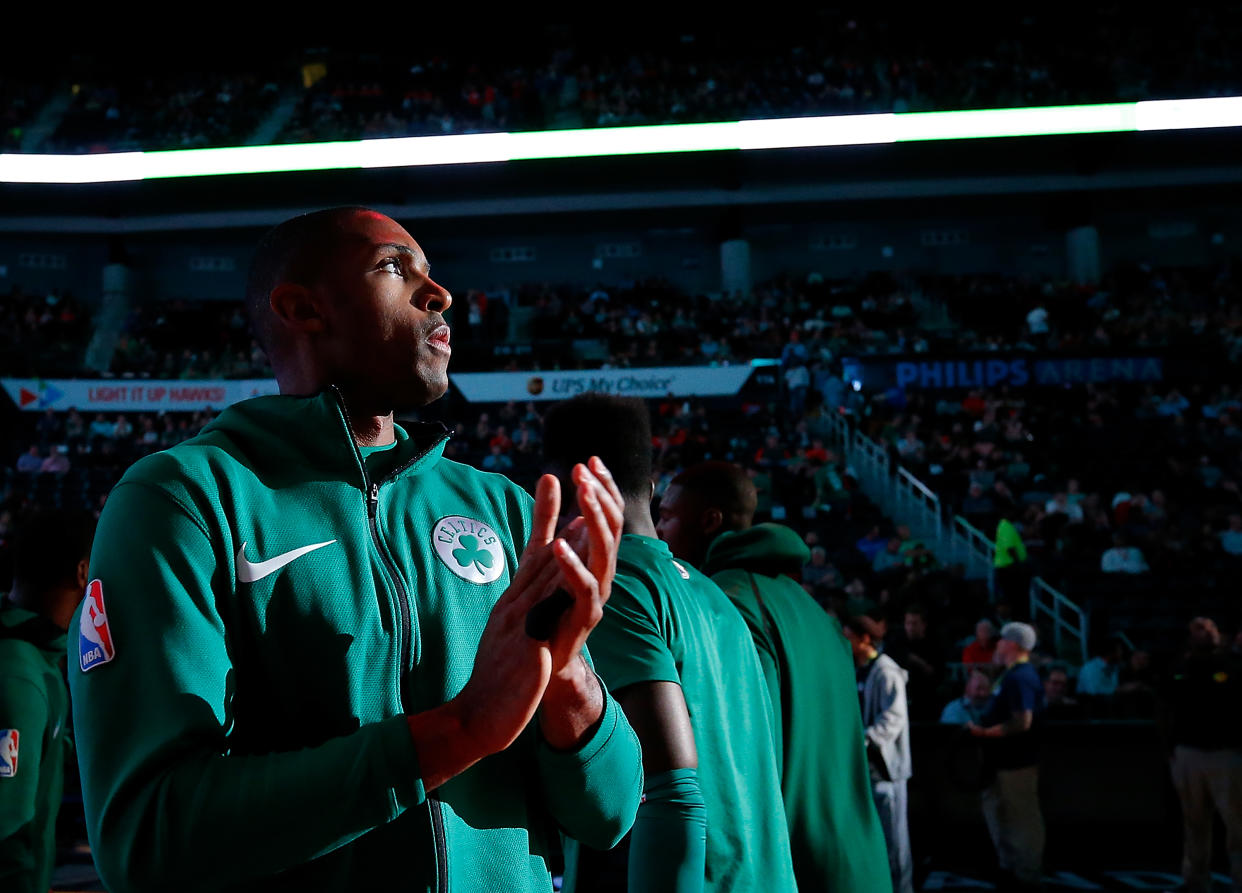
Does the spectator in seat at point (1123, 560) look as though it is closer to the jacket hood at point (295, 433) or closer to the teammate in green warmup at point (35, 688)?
the teammate in green warmup at point (35, 688)

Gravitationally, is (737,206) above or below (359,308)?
above

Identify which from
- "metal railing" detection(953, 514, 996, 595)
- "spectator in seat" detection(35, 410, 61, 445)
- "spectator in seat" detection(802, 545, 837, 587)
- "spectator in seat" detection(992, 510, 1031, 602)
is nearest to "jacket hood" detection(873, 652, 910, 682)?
"spectator in seat" detection(802, 545, 837, 587)

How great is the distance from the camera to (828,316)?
23234mm

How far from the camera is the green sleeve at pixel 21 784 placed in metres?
2.49

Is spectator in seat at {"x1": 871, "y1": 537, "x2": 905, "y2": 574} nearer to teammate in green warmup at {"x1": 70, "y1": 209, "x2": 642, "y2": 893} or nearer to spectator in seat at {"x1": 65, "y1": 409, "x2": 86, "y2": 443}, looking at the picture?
teammate in green warmup at {"x1": 70, "y1": 209, "x2": 642, "y2": 893}

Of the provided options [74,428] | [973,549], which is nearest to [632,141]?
[74,428]

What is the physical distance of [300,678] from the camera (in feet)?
3.98

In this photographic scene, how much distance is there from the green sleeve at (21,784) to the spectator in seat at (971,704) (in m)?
6.11

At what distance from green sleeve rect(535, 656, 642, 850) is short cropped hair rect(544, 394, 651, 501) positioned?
3.21ft

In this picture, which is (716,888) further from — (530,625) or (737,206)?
(737,206)

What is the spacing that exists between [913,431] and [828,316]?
285 inches

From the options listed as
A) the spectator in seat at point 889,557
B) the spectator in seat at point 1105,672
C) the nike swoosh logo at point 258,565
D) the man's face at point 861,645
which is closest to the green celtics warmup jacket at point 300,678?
the nike swoosh logo at point 258,565

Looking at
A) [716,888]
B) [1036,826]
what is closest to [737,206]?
[1036,826]

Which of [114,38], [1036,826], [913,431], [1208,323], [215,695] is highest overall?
[114,38]
